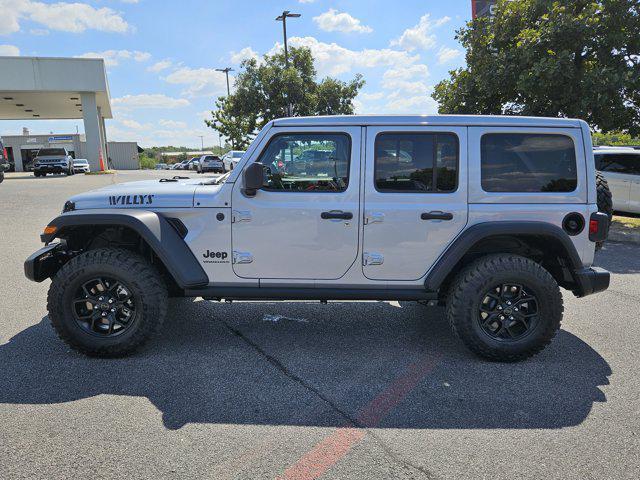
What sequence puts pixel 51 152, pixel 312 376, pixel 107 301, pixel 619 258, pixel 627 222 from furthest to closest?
pixel 51 152
pixel 627 222
pixel 619 258
pixel 107 301
pixel 312 376

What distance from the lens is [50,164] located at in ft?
77.2

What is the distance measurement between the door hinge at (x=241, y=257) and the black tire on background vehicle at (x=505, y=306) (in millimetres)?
1662

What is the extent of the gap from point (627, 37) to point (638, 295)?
637 cm

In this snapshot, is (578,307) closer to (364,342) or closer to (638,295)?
(638,295)

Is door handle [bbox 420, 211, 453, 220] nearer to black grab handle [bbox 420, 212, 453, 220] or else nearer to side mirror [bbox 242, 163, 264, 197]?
black grab handle [bbox 420, 212, 453, 220]

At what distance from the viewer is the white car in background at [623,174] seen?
1005 cm

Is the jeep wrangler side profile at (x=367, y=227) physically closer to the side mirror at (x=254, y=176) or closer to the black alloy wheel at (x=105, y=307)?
the black alloy wheel at (x=105, y=307)

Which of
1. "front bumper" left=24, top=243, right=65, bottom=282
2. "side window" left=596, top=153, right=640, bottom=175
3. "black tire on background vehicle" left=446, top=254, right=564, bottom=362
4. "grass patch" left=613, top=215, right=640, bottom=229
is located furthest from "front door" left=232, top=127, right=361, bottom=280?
"side window" left=596, top=153, right=640, bottom=175

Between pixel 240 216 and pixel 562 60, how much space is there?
8.04m

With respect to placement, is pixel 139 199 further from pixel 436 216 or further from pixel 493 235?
pixel 493 235

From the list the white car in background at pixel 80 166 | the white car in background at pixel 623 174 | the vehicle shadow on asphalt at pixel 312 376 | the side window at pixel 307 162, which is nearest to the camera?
the vehicle shadow on asphalt at pixel 312 376

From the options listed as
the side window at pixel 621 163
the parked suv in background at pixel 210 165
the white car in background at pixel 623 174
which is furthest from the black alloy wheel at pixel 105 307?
the parked suv in background at pixel 210 165

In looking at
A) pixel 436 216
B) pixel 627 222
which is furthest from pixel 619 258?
pixel 436 216

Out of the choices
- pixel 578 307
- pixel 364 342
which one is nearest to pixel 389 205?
pixel 364 342
